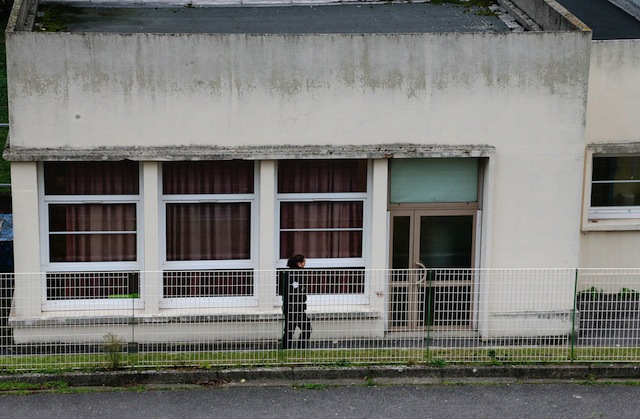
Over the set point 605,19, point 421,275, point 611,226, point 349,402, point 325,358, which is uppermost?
point 605,19

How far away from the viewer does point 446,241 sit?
14.2 m

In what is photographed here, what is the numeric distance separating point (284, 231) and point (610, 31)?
21.8 ft

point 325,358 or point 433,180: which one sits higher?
point 433,180

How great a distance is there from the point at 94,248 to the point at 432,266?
4.44 metres

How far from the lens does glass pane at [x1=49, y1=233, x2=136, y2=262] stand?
1370 cm

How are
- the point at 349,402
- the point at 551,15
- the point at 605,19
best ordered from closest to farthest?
the point at 349,402
the point at 551,15
the point at 605,19

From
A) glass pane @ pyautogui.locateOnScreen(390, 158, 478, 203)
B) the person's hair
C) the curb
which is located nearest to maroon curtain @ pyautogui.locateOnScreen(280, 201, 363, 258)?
glass pane @ pyautogui.locateOnScreen(390, 158, 478, 203)

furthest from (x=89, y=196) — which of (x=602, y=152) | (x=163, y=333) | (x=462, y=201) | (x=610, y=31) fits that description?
(x=610, y=31)

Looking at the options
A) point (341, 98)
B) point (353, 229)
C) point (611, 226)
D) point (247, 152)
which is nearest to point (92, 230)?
point (247, 152)

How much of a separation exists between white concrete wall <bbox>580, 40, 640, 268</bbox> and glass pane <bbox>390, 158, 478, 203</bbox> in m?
2.61

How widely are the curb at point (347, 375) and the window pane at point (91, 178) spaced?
99.5 inches

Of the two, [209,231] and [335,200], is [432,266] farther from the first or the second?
[209,231]

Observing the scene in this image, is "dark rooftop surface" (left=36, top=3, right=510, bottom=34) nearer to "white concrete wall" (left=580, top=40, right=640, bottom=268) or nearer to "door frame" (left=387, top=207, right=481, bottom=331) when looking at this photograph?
"white concrete wall" (left=580, top=40, right=640, bottom=268)

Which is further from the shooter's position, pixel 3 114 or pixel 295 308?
pixel 3 114
